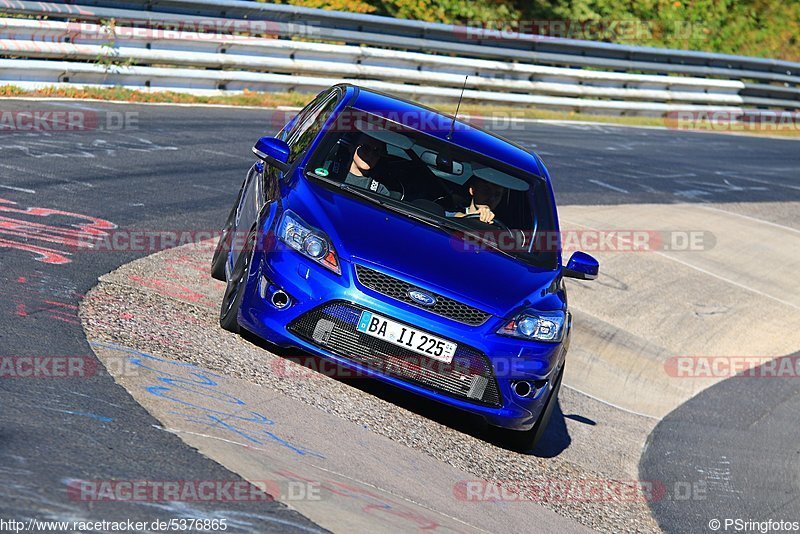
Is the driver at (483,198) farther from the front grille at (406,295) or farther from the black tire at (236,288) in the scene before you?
the black tire at (236,288)

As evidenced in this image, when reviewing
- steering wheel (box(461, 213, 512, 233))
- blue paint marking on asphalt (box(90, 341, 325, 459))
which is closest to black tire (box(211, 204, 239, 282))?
steering wheel (box(461, 213, 512, 233))

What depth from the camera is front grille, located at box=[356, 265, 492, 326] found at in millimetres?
6594

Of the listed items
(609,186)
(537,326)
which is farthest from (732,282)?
(537,326)

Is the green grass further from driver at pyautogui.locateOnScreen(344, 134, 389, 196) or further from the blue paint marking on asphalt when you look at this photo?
the blue paint marking on asphalt

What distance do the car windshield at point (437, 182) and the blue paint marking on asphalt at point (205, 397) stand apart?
5.42ft

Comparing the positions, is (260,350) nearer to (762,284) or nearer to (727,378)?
(727,378)

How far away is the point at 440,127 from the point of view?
8.20m

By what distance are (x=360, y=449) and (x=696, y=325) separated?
20.7ft

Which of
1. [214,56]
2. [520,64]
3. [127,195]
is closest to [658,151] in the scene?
[520,64]

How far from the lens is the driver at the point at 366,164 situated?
7.55 metres

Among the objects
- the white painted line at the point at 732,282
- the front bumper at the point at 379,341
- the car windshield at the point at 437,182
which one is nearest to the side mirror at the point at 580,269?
the car windshield at the point at 437,182

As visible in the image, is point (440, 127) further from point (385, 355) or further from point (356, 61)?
point (356, 61)

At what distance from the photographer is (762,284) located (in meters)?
13.3

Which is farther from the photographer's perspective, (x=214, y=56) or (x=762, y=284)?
(x=214, y=56)
